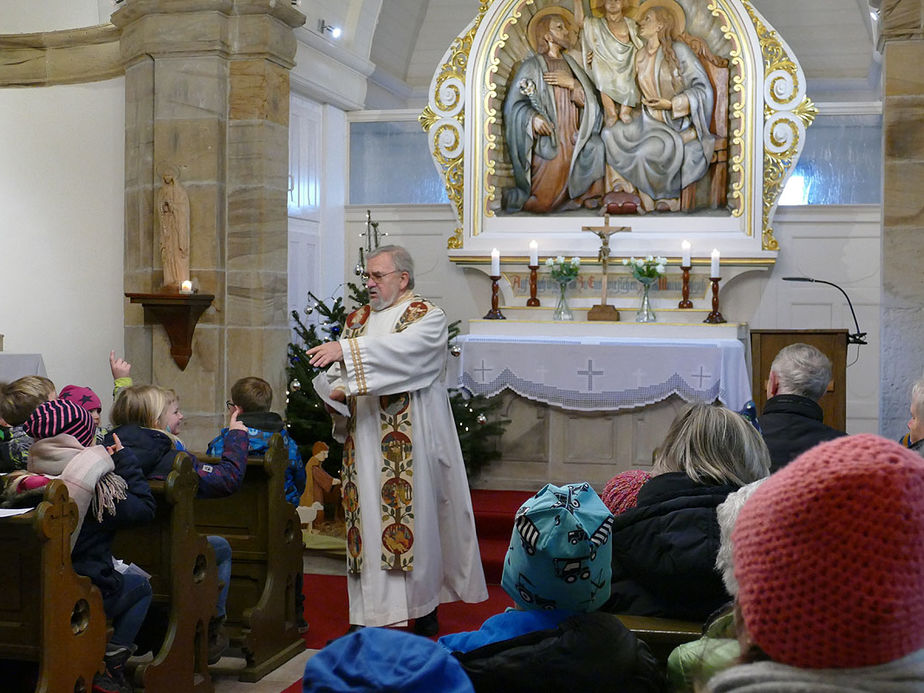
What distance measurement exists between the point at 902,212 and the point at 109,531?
5271mm

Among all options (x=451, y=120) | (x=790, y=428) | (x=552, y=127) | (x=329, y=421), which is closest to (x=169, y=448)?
(x=790, y=428)

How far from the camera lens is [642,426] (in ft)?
26.3

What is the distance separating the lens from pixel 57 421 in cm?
373

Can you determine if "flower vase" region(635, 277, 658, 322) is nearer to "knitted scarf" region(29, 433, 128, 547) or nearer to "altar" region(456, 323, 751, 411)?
"altar" region(456, 323, 751, 411)

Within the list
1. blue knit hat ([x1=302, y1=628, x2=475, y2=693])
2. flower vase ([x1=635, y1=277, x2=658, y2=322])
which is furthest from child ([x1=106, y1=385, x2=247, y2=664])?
flower vase ([x1=635, y1=277, x2=658, y2=322])

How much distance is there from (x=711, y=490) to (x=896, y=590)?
2047mm

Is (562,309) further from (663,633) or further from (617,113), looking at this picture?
(663,633)

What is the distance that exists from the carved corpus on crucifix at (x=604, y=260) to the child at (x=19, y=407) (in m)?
5.16

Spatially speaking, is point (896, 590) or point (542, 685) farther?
point (542, 685)

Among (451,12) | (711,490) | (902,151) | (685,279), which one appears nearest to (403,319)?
(711,490)

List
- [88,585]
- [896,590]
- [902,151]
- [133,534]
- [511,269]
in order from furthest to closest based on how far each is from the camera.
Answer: [511,269], [902,151], [133,534], [88,585], [896,590]

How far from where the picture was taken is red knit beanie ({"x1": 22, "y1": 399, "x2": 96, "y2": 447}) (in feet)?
12.2

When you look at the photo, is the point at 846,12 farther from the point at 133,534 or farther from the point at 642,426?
the point at 133,534

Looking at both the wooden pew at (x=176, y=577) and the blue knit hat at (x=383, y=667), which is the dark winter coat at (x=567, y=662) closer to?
the blue knit hat at (x=383, y=667)
